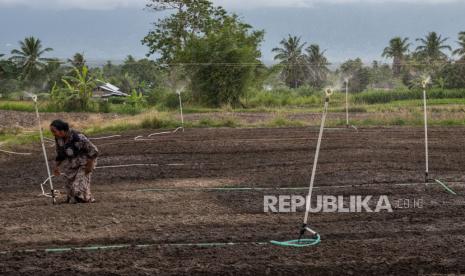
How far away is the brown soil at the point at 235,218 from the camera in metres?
7.24

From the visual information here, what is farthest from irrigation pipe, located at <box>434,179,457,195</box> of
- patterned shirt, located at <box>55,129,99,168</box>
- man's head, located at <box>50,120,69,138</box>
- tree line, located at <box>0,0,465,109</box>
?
tree line, located at <box>0,0,465,109</box>

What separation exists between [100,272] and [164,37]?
45.2 m

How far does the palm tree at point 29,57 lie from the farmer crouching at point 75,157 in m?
58.9

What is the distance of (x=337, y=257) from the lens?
7.40 meters

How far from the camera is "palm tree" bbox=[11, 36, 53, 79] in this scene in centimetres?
6731

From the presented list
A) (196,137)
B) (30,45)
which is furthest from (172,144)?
(30,45)

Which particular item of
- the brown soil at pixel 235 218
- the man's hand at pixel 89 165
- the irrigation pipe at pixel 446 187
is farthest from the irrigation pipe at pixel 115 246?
the irrigation pipe at pixel 446 187

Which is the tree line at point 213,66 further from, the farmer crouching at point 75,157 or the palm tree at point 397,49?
the farmer crouching at point 75,157

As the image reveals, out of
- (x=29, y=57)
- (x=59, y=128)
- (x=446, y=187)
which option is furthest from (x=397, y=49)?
(x=59, y=128)

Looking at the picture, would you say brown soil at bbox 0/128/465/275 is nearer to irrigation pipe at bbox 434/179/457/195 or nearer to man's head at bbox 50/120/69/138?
irrigation pipe at bbox 434/179/457/195

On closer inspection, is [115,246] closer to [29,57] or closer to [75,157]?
[75,157]

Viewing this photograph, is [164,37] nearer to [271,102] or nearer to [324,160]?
[271,102]

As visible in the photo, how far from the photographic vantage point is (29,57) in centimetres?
7019

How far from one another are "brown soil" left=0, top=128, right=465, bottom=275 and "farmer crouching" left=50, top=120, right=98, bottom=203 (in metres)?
0.37
